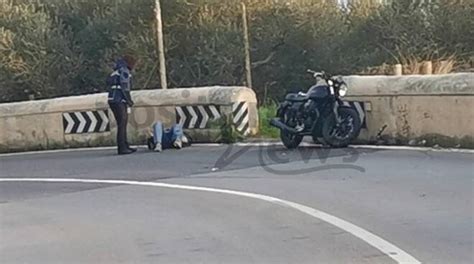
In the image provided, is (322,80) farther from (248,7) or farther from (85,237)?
(248,7)

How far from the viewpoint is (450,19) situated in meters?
25.5

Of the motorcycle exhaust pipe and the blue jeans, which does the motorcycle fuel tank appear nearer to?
the motorcycle exhaust pipe

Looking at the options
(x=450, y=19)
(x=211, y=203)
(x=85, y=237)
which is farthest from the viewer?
(x=450, y=19)

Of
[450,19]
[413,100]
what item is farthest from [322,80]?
[450,19]

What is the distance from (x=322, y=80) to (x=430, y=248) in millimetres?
8431

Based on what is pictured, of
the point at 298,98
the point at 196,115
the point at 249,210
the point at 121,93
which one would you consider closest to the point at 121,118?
the point at 121,93

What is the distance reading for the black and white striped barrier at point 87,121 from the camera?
18.8 m

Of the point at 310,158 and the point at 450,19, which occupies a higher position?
the point at 450,19

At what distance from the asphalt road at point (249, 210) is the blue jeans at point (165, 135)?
54.9 inches

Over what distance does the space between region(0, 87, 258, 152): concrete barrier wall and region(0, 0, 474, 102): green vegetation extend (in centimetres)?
835

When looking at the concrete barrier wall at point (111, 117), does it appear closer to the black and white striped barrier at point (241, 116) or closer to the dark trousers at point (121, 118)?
the black and white striped barrier at point (241, 116)

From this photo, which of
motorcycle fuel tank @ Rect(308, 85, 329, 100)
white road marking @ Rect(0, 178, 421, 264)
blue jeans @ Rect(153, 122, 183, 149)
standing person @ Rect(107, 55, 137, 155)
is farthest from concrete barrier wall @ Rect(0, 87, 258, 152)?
white road marking @ Rect(0, 178, 421, 264)

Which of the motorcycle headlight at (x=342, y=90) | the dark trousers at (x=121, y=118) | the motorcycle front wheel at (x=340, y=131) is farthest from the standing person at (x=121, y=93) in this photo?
the motorcycle headlight at (x=342, y=90)

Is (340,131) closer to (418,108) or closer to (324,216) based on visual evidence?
(418,108)
